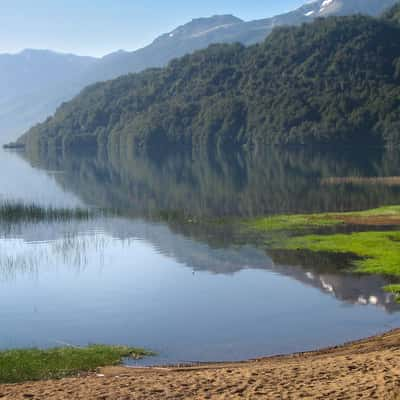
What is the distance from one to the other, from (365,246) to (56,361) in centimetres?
2192

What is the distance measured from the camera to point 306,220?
49.9 meters

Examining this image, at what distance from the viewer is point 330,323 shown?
85.8ft

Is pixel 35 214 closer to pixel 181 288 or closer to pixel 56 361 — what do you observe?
pixel 181 288

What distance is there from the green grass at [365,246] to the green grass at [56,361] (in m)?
14.5

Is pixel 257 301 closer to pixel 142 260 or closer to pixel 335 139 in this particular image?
pixel 142 260

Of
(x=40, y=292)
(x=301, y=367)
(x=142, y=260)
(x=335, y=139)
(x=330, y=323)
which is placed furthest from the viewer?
(x=335, y=139)

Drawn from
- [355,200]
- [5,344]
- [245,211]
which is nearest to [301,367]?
[5,344]

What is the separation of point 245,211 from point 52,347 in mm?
36454

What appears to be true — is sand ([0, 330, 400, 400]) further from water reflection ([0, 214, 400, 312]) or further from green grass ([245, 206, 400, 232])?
green grass ([245, 206, 400, 232])

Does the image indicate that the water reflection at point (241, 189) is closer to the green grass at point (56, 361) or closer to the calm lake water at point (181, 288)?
the calm lake water at point (181, 288)

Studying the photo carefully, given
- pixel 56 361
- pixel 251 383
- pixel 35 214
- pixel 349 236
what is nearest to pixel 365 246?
pixel 349 236

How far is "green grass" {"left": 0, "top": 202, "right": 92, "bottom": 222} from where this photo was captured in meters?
54.7

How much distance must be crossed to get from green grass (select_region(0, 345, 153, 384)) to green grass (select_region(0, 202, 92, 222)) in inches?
1297

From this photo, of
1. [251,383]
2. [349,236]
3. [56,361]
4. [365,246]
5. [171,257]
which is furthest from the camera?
[349,236]
